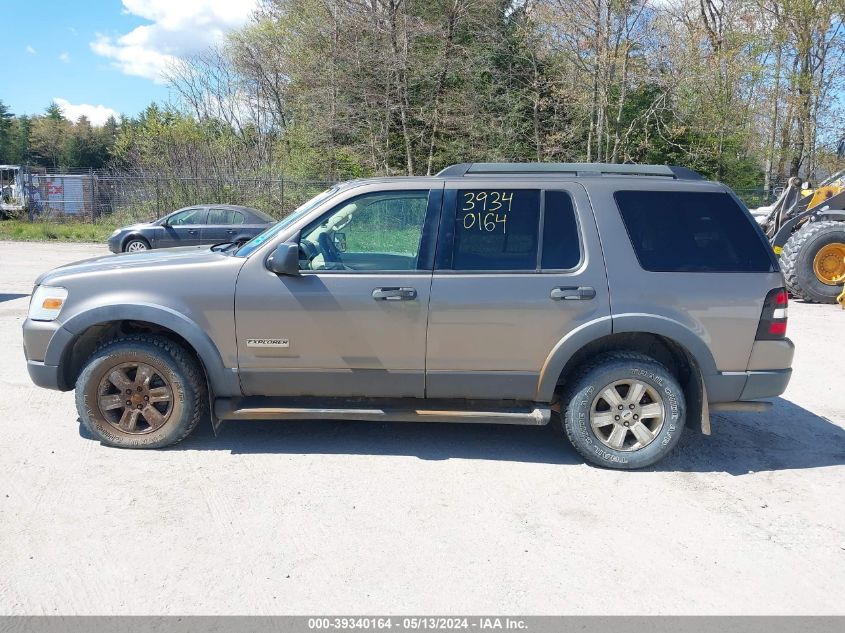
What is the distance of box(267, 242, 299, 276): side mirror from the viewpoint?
4.34m

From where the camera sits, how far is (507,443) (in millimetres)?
5008

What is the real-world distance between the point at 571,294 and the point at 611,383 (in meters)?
0.66

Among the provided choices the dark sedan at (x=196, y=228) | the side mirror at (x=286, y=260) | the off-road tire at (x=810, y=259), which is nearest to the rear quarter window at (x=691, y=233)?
the side mirror at (x=286, y=260)

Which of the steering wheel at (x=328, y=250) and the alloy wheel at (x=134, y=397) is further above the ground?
the steering wheel at (x=328, y=250)

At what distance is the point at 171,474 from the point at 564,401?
2.62 m

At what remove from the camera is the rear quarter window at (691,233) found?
4.47 metres

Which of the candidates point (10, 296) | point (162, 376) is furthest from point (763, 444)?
point (10, 296)

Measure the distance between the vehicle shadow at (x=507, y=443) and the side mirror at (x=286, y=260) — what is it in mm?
1299

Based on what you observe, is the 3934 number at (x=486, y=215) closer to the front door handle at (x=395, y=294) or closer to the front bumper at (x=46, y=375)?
the front door handle at (x=395, y=294)

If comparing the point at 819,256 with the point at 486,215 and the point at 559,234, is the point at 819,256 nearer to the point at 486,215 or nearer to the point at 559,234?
the point at 559,234

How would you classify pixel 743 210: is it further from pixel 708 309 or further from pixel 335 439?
pixel 335 439

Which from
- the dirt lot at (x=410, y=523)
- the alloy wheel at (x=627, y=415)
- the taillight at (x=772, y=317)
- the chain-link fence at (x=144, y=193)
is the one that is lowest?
the dirt lot at (x=410, y=523)
